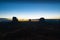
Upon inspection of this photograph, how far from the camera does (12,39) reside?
22.4 metres

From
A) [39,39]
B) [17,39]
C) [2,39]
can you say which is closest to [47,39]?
[39,39]

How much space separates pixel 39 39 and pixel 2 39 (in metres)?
5.50

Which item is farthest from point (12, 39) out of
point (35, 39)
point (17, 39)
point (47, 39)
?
point (47, 39)

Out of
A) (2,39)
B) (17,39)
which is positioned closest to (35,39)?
(17,39)

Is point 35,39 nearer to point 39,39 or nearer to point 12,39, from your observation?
point 39,39

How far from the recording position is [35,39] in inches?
895

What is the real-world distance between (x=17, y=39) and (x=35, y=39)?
8.83ft

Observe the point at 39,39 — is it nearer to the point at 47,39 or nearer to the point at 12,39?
the point at 47,39

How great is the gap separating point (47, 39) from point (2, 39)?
6.67 m

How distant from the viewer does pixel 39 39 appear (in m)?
22.8

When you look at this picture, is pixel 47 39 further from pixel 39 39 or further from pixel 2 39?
pixel 2 39

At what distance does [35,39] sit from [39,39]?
0.61 m

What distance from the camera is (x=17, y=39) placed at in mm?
22672

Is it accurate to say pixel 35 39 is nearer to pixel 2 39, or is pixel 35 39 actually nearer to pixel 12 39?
pixel 12 39
